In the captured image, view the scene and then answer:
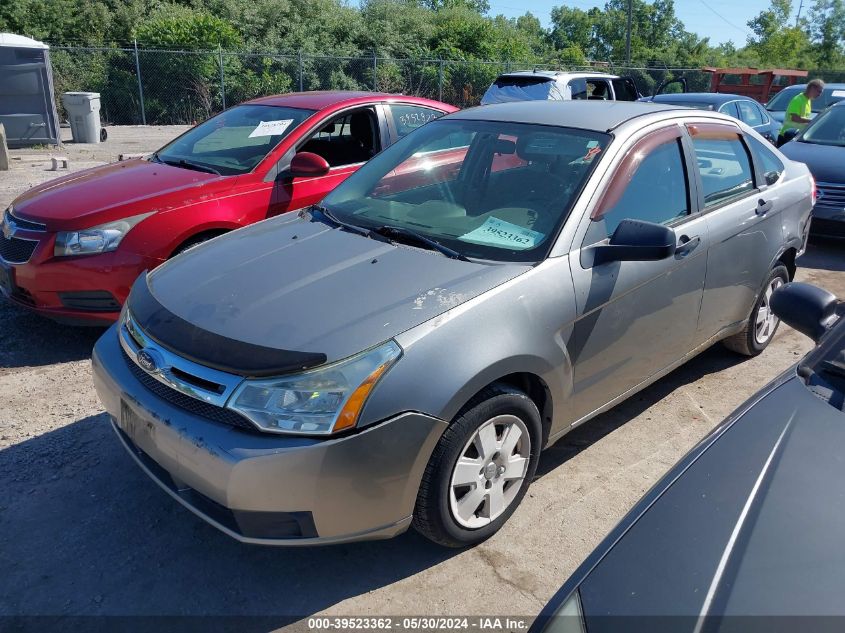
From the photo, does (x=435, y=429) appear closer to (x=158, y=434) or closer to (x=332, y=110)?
(x=158, y=434)

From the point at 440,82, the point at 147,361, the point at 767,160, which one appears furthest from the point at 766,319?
the point at 440,82

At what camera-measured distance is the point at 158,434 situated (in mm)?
2605

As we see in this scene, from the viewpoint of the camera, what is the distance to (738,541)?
1.68m

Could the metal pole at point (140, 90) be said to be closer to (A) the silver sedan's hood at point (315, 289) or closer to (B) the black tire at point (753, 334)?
(A) the silver sedan's hood at point (315, 289)

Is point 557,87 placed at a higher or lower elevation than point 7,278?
higher

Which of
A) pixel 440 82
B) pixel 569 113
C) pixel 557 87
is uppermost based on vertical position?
pixel 569 113

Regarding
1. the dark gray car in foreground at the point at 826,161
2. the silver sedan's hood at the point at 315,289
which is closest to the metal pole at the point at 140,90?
the dark gray car in foreground at the point at 826,161

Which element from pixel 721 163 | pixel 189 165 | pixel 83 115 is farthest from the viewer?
pixel 83 115

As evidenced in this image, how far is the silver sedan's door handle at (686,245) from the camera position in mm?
3546

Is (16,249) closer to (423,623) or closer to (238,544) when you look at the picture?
(238,544)

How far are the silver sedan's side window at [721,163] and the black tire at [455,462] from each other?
185 cm


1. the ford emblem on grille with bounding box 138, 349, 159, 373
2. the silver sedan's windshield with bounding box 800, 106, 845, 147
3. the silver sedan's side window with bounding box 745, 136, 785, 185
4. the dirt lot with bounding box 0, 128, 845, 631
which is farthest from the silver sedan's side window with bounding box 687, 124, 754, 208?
the silver sedan's windshield with bounding box 800, 106, 845, 147

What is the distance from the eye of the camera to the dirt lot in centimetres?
267

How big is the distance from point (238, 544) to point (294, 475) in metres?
0.85
